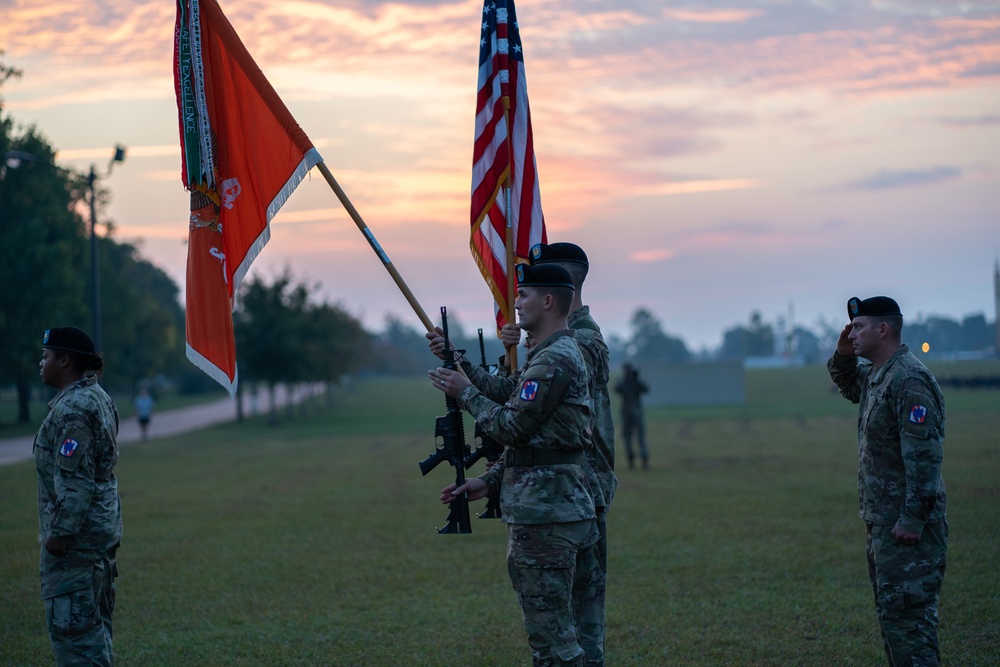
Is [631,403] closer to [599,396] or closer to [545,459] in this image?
[599,396]

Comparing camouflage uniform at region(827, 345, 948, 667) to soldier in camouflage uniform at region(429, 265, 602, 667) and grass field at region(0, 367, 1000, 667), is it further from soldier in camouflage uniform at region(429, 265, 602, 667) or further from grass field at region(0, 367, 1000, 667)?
soldier in camouflage uniform at region(429, 265, 602, 667)

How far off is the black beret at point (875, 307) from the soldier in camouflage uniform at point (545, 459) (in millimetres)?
1988

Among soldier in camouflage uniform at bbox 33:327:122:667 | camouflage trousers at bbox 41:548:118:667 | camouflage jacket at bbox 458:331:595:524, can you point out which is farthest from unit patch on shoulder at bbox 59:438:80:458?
camouflage jacket at bbox 458:331:595:524

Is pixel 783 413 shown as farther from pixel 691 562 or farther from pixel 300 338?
pixel 691 562

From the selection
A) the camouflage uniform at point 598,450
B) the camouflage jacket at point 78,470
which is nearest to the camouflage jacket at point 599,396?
the camouflage uniform at point 598,450

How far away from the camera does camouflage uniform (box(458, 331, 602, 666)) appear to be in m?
5.18

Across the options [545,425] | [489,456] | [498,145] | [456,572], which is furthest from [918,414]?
[456,572]

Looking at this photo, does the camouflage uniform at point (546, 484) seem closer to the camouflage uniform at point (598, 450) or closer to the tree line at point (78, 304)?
the camouflage uniform at point (598, 450)

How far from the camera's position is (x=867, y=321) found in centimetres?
622

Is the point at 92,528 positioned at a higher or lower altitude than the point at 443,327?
lower

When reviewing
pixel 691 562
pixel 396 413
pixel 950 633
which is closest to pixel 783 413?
pixel 396 413

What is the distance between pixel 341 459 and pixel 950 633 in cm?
2154

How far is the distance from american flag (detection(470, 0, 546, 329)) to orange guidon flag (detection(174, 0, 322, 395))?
119cm

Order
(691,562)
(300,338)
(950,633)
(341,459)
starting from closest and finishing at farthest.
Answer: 1. (950,633)
2. (691,562)
3. (341,459)
4. (300,338)
